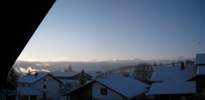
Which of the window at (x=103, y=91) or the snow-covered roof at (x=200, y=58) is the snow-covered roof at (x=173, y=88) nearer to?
the window at (x=103, y=91)

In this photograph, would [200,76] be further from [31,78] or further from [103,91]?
[31,78]

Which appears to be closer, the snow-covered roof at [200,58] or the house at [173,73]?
the snow-covered roof at [200,58]

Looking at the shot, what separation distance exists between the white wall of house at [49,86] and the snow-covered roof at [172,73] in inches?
782

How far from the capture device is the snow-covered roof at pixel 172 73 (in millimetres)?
50250

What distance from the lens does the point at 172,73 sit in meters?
52.5

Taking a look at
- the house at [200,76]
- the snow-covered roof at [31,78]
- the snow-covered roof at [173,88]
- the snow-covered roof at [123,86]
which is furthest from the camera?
the snow-covered roof at [31,78]

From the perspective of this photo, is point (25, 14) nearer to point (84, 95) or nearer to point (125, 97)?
point (125, 97)

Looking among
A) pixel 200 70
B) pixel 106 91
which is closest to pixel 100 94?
pixel 106 91

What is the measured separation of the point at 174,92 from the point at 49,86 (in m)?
30.3

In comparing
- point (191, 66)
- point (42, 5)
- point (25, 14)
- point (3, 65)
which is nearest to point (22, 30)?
point (25, 14)

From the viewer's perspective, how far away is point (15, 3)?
67.6 inches

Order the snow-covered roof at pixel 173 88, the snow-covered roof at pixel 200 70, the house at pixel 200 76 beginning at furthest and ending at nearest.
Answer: the snow-covered roof at pixel 200 70 < the house at pixel 200 76 < the snow-covered roof at pixel 173 88

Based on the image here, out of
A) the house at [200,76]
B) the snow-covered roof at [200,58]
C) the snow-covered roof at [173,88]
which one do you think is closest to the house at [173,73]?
the snow-covered roof at [200,58]

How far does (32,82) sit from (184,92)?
33.3 meters
